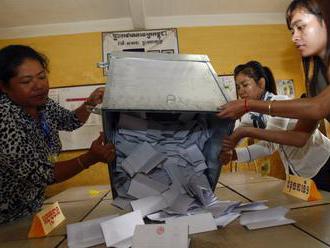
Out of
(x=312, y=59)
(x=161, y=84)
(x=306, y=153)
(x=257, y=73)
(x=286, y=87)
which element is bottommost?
(x=306, y=153)

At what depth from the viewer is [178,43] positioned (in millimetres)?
3252

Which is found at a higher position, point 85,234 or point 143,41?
point 143,41

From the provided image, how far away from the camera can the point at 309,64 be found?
112 centimetres

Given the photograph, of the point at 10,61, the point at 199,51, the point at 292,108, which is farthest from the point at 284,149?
the point at 199,51

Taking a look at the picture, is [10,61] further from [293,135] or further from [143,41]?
[143,41]

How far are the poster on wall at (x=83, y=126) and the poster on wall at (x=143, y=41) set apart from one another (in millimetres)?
478

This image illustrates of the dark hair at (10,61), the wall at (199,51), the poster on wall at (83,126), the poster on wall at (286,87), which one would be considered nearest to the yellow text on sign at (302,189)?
the dark hair at (10,61)

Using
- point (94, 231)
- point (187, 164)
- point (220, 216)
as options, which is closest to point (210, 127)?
point (187, 164)

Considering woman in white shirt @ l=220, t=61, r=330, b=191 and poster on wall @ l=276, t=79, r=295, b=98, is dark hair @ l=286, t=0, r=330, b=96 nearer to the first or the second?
woman in white shirt @ l=220, t=61, r=330, b=191

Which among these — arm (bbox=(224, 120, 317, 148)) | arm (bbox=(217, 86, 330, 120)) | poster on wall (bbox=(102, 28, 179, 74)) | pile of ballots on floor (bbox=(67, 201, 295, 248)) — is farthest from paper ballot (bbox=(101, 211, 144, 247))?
poster on wall (bbox=(102, 28, 179, 74))

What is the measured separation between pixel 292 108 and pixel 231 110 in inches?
7.5

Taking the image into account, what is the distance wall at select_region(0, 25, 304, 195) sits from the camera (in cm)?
315

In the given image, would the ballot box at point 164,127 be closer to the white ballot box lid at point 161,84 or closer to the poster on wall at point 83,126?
the white ballot box lid at point 161,84

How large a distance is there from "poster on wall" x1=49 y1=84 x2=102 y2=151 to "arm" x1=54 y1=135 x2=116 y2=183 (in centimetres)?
204
